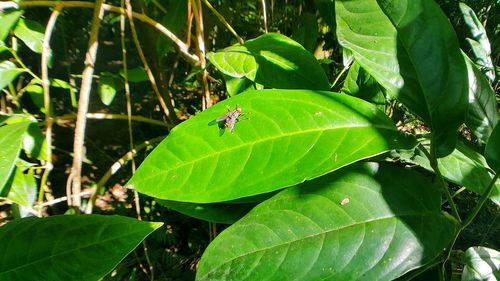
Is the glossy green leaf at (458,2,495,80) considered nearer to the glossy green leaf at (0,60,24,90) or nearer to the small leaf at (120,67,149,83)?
the small leaf at (120,67,149,83)

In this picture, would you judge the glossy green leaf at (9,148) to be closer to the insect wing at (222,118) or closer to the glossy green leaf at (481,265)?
the insect wing at (222,118)

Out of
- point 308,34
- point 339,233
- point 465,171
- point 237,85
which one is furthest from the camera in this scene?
point 308,34

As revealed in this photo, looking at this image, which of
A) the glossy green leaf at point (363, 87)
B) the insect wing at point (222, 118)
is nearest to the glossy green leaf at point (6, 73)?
the insect wing at point (222, 118)

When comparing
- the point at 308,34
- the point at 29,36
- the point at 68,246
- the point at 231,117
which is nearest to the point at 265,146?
the point at 231,117

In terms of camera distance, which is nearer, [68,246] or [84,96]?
[68,246]

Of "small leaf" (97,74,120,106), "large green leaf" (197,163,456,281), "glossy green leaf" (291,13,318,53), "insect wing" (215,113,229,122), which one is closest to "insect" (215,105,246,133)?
"insect wing" (215,113,229,122)

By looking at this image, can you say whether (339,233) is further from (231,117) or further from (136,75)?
(136,75)

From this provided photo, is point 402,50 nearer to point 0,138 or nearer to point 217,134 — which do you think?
point 217,134
